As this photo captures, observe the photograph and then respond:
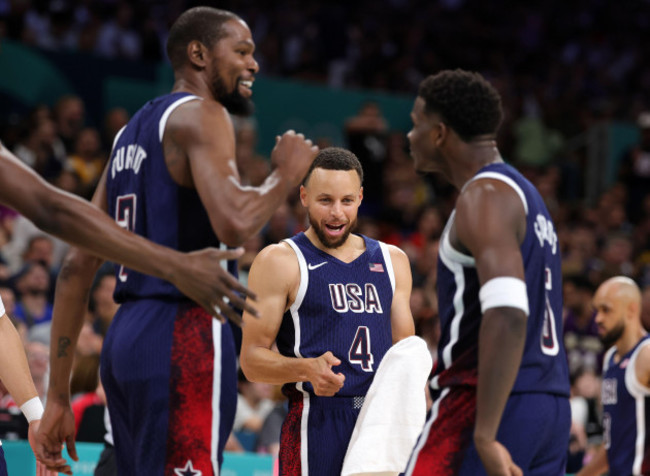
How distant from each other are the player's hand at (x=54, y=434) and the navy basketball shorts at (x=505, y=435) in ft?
4.52

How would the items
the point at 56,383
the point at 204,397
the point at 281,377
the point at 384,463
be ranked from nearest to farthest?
the point at 204,397 < the point at 56,383 < the point at 384,463 < the point at 281,377

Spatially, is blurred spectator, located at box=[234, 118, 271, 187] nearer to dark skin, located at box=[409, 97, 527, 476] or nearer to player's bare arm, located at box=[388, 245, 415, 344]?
player's bare arm, located at box=[388, 245, 415, 344]

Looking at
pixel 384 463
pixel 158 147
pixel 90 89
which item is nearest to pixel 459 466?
pixel 384 463

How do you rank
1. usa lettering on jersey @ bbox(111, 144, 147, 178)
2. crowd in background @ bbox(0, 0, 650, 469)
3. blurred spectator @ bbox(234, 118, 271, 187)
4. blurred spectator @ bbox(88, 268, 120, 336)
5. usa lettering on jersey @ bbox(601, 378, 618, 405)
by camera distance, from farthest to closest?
1. blurred spectator @ bbox(234, 118, 271, 187)
2. crowd in background @ bbox(0, 0, 650, 469)
3. blurred spectator @ bbox(88, 268, 120, 336)
4. usa lettering on jersey @ bbox(601, 378, 618, 405)
5. usa lettering on jersey @ bbox(111, 144, 147, 178)

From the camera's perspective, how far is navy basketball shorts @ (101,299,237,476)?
369 cm

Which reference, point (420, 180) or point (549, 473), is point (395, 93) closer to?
point (420, 180)

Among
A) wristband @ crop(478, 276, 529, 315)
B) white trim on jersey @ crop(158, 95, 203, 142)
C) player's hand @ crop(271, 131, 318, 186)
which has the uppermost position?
white trim on jersey @ crop(158, 95, 203, 142)

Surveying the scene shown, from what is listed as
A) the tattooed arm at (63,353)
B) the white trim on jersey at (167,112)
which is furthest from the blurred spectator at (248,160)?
the white trim on jersey at (167,112)

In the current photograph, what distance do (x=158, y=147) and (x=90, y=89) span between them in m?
9.96

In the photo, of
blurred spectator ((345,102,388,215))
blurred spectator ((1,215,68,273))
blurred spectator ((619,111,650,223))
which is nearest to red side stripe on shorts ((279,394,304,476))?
blurred spectator ((1,215,68,273))

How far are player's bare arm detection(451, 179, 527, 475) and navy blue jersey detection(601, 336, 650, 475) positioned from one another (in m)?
4.17

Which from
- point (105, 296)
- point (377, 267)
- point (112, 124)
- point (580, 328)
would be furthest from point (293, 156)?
point (580, 328)

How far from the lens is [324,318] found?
16.9 feet

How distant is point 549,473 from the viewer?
12.8 ft
